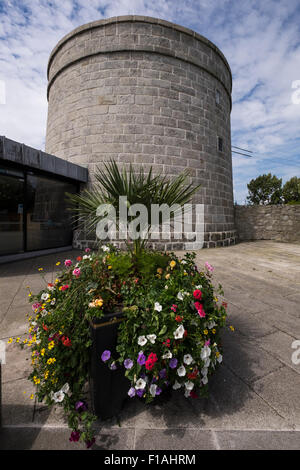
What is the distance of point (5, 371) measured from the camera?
1.77 metres

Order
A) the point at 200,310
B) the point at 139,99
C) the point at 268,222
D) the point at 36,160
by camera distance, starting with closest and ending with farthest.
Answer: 1. the point at 200,310
2. the point at 36,160
3. the point at 139,99
4. the point at 268,222

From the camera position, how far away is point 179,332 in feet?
4.28

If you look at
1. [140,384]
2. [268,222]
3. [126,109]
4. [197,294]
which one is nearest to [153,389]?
[140,384]

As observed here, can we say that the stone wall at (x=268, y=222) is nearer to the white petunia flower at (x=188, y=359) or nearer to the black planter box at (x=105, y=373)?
the white petunia flower at (x=188, y=359)

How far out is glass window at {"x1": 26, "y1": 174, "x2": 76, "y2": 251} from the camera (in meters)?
6.61

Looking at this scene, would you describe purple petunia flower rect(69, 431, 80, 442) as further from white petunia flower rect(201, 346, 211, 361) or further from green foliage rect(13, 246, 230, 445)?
white petunia flower rect(201, 346, 211, 361)

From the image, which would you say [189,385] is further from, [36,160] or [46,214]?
[46,214]

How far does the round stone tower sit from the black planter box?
6333 mm

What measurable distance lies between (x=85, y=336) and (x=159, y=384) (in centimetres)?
55

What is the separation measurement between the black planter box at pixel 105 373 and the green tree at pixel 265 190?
43757mm

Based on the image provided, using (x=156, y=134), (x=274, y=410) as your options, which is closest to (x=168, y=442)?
(x=274, y=410)

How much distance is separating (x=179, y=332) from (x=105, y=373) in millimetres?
532

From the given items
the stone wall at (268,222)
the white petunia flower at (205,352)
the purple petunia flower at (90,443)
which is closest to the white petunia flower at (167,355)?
the white petunia flower at (205,352)

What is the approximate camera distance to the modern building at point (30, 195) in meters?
5.73
